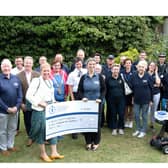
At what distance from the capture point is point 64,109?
22.1 ft

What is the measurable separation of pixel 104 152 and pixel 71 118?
85 cm

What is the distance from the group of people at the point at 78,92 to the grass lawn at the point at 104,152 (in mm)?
151

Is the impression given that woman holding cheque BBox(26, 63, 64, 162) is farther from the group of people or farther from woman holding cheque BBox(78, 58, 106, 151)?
woman holding cheque BBox(78, 58, 106, 151)

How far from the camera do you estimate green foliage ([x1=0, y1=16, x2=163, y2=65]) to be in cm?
1321

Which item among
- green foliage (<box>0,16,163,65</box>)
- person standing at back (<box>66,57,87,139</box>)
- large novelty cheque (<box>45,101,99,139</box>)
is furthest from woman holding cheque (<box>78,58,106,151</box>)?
green foliage (<box>0,16,163,65</box>)

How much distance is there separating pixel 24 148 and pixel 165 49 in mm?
6930

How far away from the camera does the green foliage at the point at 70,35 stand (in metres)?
13.2

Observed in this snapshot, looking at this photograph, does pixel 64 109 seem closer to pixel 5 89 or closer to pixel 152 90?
pixel 5 89

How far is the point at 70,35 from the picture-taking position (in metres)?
13.3

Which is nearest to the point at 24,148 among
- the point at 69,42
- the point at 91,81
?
the point at 91,81

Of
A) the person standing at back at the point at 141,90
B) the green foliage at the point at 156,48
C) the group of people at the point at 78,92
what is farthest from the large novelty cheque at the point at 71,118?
the green foliage at the point at 156,48

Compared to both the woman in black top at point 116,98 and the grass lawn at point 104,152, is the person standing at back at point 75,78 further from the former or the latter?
the grass lawn at point 104,152

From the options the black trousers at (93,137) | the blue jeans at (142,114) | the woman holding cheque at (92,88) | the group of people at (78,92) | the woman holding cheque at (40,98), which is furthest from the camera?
the blue jeans at (142,114)

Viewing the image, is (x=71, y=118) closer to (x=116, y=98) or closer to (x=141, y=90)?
(x=116, y=98)
